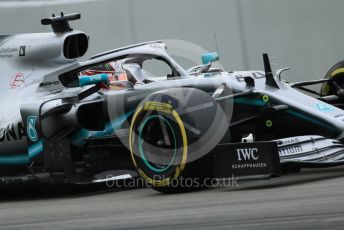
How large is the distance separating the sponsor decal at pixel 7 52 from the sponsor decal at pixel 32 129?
1.04 metres

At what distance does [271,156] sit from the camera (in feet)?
21.5

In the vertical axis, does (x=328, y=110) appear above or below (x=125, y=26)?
below

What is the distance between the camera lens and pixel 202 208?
19.1 ft

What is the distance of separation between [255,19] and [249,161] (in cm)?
595

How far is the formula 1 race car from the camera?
6824mm

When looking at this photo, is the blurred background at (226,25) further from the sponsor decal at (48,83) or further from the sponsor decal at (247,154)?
the sponsor decal at (247,154)

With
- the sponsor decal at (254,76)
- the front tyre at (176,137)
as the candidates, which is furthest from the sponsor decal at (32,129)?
the sponsor decal at (254,76)

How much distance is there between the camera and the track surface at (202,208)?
4973 mm

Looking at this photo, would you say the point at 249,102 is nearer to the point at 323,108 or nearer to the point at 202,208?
the point at 323,108

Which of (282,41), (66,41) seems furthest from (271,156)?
(282,41)

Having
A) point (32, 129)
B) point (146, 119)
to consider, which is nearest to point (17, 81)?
point (32, 129)

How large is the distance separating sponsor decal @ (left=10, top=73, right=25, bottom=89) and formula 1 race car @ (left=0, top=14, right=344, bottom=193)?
0.01m

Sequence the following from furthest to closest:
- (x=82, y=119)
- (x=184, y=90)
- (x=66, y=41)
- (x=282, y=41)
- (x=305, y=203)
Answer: (x=282, y=41) < (x=66, y=41) < (x=82, y=119) < (x=184, y=90) < (x=305, y=203)

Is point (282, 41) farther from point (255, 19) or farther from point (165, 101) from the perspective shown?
point (165, 101)
